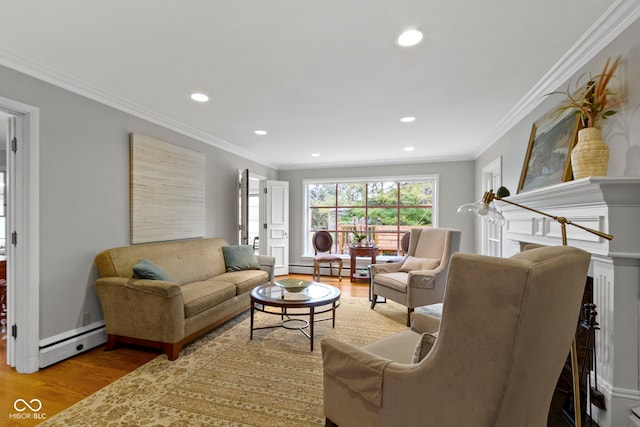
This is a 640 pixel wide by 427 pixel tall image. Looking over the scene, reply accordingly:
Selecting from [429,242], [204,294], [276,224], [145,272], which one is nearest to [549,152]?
[429,242]

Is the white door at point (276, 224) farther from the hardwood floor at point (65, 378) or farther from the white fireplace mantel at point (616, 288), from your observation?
the white fireplace mantel at point (616, 288)

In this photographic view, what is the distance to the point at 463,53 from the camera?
6.82 feet

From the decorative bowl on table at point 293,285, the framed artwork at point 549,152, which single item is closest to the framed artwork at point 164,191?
the decorative bowl on table at point 293,285

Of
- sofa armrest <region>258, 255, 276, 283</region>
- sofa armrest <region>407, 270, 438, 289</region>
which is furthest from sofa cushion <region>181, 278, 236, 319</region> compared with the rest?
sofa armrest <region>407, 270, 438, 289</region>

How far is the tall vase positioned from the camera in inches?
66.3

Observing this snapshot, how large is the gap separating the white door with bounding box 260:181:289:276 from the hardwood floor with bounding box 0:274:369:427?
3.38m

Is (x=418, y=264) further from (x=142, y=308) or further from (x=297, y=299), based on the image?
(x=142, y=308)

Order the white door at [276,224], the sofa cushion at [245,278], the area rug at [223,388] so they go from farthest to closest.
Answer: the white door at [276,224] < the sofa cushion at [245,278] < the area rug at [223,388]

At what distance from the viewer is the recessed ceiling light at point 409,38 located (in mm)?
1844

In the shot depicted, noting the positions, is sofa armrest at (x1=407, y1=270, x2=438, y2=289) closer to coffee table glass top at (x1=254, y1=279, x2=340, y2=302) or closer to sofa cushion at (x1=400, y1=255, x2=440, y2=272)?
sofa cushion at (x1=400, y1=255, x2=440, y2=272)

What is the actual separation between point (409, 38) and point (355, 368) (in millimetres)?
1917

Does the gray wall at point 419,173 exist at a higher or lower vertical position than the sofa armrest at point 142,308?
higher

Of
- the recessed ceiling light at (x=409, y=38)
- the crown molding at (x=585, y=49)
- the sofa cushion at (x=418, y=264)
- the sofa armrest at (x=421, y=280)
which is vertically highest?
the recessed ceiling light at (x=409, y=38)

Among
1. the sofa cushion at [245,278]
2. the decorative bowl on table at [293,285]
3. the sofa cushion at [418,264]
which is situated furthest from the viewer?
the sofa cushion at [418,264]
